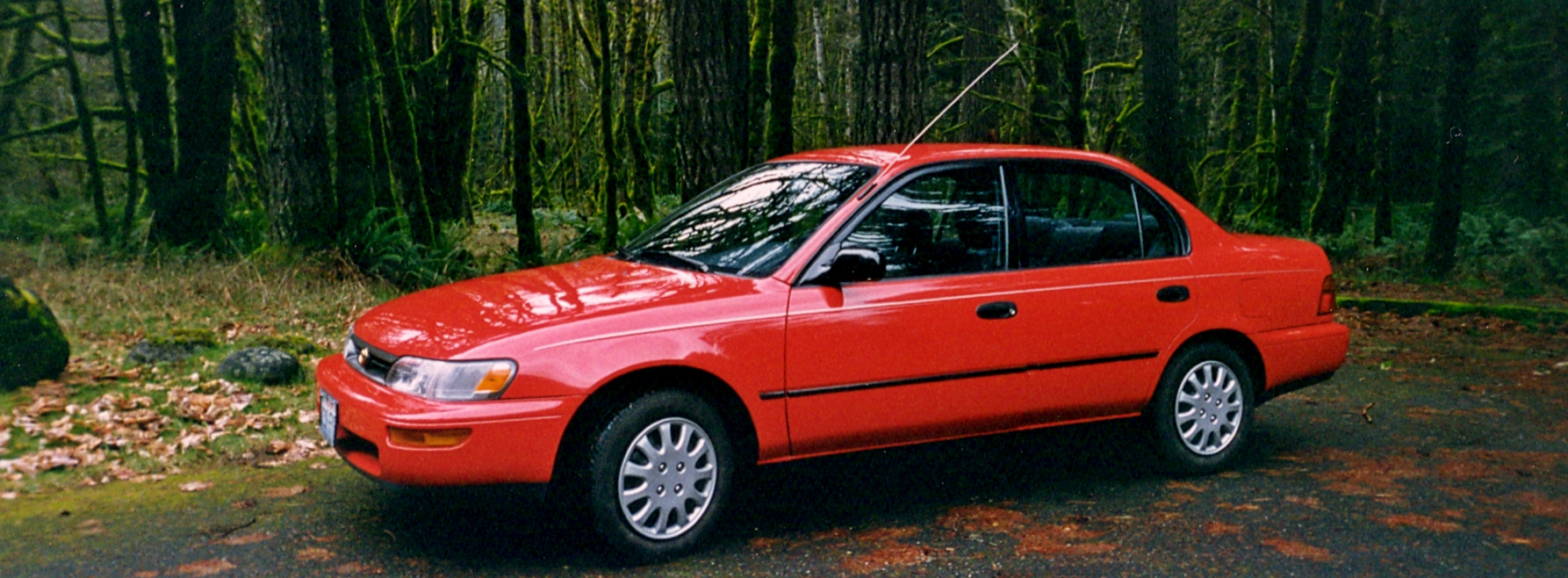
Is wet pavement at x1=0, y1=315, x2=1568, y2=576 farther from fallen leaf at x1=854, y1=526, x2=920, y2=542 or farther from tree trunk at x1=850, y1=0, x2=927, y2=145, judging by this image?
tree trunk at x1=850, y1=0, x2=927, y2=145

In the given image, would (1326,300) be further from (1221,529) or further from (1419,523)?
(1221,529)

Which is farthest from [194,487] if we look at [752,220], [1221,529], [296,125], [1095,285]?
[296,125]

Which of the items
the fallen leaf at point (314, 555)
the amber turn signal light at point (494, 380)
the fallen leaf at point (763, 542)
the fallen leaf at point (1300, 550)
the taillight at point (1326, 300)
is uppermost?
the amber turn signal light at point (494, 380)

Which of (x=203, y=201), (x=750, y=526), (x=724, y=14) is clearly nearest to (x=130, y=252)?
(x=203, y=201)

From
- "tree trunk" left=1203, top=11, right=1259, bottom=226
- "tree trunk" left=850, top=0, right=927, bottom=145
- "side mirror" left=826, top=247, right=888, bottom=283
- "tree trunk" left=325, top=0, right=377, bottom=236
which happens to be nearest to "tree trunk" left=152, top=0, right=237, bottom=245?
"tree trunk" left=325, top=0, right=377, bottom=236

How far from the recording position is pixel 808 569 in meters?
4.74

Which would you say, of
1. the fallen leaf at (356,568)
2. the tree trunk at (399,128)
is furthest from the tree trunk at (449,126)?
the fallen leaf at (356,568)

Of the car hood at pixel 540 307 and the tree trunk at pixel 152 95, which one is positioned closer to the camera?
the car hood at pixel 540 307

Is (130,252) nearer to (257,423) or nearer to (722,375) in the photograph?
(257,423)

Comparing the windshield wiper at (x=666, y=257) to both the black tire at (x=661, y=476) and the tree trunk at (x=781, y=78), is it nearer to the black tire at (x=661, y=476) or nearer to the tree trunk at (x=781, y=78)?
the black tire at (x=661, y=476)

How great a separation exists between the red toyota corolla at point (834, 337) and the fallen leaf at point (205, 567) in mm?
610

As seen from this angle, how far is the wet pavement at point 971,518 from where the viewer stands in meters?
4.80

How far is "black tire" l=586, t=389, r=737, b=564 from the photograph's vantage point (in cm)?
465

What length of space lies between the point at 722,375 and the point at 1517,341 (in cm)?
941
